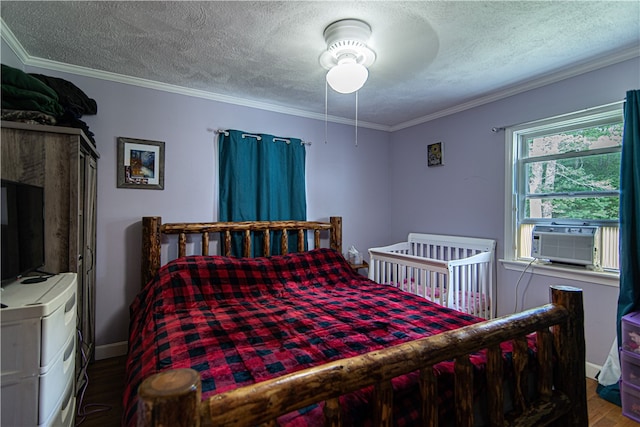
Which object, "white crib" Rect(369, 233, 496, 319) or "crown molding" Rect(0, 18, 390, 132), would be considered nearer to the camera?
"crown molding" Rect(0, 18, 390, 132)

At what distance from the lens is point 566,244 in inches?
91.7

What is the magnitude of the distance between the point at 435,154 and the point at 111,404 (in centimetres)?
354

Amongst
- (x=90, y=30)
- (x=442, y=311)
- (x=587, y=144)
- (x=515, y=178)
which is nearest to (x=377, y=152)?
(x=515, y=178)

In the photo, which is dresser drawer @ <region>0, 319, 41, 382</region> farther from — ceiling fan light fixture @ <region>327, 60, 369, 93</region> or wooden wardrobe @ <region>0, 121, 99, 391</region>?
ceiling fan light fixture @ <region>327, 60, 369, 93</region>

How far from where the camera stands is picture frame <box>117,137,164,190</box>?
2457 millimetres

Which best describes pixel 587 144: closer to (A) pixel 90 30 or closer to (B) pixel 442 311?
(B) pixel 442 311

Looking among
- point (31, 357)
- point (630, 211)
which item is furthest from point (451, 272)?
point (31, 357)

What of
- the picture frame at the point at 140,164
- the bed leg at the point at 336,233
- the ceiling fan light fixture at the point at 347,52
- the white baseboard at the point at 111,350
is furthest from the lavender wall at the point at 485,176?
the white baseboard at the point at 111,350

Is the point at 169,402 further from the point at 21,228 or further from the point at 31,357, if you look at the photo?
the point at 21,228

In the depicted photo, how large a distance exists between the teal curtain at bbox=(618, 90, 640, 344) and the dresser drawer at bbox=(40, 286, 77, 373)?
3103mm

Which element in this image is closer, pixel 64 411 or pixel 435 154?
pixel 64 411

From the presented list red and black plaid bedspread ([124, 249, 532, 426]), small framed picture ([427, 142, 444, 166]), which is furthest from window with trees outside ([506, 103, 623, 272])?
red and black plaid bedspread ([124, 249, 532, 426])

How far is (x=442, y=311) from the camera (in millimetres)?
1850

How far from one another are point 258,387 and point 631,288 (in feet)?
8.16
